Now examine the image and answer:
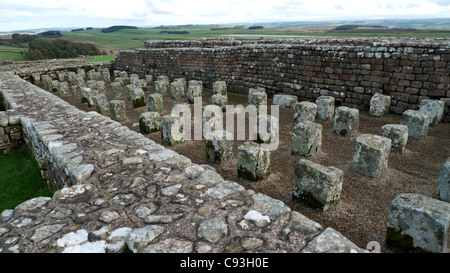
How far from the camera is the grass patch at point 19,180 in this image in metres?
5.35

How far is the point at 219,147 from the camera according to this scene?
532cm

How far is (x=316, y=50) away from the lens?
30.8ft

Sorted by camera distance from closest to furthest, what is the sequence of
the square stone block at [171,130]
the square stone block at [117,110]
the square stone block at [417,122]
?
the square stone block at [417,122] < the square stone block at [171,130] < the square stone block at [117,110]

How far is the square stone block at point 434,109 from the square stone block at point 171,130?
617 cm

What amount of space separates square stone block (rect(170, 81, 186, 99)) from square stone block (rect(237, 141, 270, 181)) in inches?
288

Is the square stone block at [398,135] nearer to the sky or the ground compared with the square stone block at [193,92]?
nearer to the ground

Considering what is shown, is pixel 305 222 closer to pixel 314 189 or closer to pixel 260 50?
pixel 314 189

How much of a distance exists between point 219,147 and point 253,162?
0.95m

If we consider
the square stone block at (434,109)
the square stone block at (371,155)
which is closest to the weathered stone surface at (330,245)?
the square stone block at (371,155)

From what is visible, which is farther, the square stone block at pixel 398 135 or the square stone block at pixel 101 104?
the square stone block at pixel 101 104

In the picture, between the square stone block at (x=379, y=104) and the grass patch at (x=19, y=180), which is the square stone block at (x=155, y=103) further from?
the square stone block at (x=379, y=104)

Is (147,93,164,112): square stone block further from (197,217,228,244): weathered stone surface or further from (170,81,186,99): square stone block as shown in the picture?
(197,217,228,244): weathered stone surface

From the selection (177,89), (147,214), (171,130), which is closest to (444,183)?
(147,214)

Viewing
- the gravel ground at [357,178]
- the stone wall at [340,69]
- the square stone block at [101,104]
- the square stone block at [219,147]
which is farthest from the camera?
the square stone block at [101,104]
